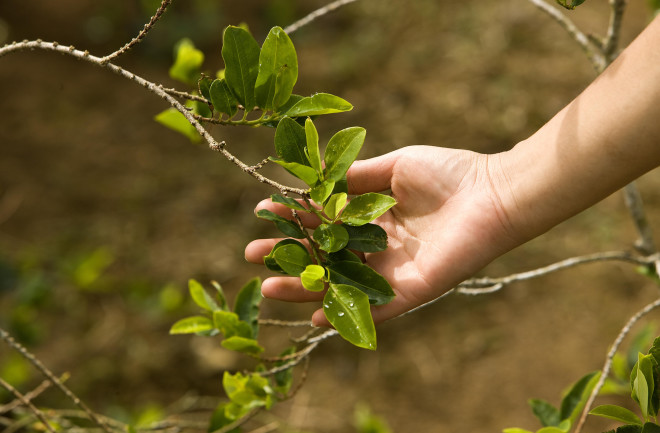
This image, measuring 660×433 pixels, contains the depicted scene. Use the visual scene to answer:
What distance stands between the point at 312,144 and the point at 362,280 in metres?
0.21

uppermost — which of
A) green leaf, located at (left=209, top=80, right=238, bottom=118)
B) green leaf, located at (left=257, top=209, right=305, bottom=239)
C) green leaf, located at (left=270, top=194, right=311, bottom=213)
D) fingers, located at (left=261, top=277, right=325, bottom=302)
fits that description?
green leaf, located at (left=209, top=80, right=238, bottom=118)

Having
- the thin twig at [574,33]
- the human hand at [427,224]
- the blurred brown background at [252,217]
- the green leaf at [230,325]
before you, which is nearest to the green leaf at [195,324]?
the green leaf at [230,325]

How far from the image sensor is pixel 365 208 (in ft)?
2.56

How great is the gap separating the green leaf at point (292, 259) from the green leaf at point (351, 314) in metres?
0.06

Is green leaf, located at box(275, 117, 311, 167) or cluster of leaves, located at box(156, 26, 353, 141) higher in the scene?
cluster of leaves, located at box(156, 26, 353, 141)

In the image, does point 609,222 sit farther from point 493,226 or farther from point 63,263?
point 63,263

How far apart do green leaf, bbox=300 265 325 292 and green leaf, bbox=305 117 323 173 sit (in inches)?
5.3

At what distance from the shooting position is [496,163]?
1.01 meters

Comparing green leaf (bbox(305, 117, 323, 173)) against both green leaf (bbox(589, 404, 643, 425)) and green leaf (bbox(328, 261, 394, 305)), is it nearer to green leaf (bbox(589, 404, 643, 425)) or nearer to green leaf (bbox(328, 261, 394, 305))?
green leaf (bbox(328, 261, 394, 305))

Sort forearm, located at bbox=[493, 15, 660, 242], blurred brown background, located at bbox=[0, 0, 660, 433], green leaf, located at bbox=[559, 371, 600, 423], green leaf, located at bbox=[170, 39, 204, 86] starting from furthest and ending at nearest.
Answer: blurred brown background, located at bbox=[0, 0, 660, 433]
green leaf, located at bbox=[170, 39, 204, 86]
green leaf, located at bbox=[559, 371, 600, 423]
forearm, located at bbox=[493, 15, 660, 242]

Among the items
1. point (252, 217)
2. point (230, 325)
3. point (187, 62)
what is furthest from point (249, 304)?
point (252, 217)

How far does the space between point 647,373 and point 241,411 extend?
62 centimetres

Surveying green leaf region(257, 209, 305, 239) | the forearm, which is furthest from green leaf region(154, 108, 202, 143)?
the forearm

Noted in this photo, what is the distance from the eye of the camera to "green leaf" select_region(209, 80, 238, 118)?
0.77 metres
